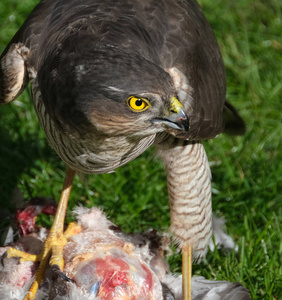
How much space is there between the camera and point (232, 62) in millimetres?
6633

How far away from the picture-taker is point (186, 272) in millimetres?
4566

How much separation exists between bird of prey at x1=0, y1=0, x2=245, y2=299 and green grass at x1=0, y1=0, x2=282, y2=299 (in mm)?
413

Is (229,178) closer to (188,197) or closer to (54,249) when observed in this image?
(188,197)

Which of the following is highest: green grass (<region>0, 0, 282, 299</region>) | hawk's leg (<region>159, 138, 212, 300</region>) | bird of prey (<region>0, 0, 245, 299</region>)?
bird of prey (<region>0, 0, 245, 299</region>)

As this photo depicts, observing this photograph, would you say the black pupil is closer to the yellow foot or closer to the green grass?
the yellow foot

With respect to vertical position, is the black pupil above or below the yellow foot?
above

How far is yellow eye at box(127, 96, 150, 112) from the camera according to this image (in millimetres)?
3225

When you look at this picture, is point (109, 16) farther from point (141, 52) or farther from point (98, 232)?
point (98, 232)

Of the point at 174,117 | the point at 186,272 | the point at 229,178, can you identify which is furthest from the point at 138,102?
the point at 229,178

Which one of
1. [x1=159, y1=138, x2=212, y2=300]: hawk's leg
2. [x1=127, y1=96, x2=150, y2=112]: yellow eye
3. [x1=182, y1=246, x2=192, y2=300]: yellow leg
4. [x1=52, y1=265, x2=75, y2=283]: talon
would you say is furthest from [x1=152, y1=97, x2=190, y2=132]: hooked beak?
[x1=182, y1=246, x2=192, y2=300]: yellow leg

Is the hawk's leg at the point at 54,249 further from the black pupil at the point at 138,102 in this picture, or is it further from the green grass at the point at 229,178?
the black pupil at the point at 138,102

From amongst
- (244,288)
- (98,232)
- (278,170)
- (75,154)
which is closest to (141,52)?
(75,154)

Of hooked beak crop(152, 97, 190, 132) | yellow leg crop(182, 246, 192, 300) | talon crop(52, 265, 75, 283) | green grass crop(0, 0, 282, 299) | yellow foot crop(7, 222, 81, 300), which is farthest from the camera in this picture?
green grass crop(0, 0, 282, 299)

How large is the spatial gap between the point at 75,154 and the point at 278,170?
2.33 m
